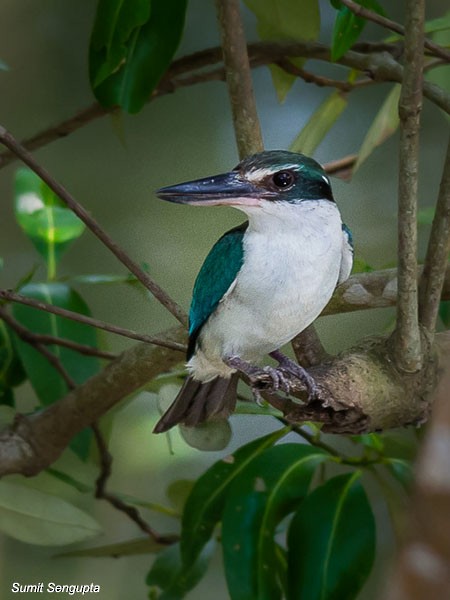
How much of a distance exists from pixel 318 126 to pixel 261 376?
63cm

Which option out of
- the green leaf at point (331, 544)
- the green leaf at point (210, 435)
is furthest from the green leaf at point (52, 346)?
the green leaf at point (331, 544)

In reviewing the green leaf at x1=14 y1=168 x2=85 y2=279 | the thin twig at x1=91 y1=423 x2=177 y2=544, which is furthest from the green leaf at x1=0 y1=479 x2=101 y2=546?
the green leaf at x1=14 y1=168 x2=85 y2=279

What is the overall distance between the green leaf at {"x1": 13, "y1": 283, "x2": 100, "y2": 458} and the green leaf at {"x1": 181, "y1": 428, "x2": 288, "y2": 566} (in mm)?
231

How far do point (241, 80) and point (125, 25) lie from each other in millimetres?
165

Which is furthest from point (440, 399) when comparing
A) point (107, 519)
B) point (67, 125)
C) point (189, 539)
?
point (107, 519)

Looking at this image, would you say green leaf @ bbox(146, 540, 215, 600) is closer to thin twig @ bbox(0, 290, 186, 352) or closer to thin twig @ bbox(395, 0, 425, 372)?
thin twig @ bbox(0, 290, 186, 352)

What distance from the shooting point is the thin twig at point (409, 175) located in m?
0.86

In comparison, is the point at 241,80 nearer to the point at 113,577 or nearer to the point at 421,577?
the point at 421,577

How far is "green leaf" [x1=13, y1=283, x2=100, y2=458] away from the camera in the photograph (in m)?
1.49

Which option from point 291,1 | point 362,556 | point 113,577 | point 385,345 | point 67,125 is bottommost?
point 113,577

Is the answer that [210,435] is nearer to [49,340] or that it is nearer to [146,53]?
[49,340]

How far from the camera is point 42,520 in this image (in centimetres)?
140

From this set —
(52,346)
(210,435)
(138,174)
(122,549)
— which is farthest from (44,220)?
(138,174)

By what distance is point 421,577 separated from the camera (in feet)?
1.17
